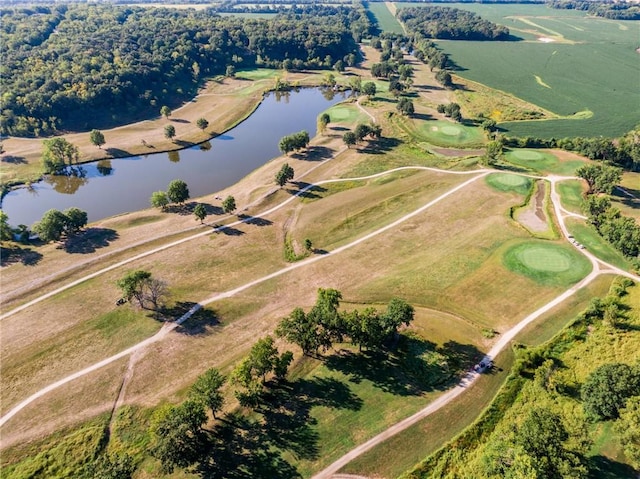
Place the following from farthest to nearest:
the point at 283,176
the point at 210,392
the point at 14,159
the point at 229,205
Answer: the point at 14,159 < the point at 283,176 < the point at 229,205 < the point at 210,392

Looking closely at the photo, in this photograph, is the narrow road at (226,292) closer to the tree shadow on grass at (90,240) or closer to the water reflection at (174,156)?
the tree shadow on grass at (90,240)

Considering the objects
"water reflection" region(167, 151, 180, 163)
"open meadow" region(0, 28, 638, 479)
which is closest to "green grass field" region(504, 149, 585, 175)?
"open meadow" region(0, 28, 638, 479)

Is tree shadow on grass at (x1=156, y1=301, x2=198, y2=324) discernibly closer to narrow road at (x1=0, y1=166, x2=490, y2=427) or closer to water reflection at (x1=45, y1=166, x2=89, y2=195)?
narrow road at (x1=0, y1=166, x2=490, y2=427)

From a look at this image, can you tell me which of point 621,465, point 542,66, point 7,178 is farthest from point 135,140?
point 542,66

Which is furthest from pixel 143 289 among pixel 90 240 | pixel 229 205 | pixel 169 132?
pixel 169 132

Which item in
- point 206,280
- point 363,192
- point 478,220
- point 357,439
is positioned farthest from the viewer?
point 363,192

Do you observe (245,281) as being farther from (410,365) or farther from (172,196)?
(410,365)

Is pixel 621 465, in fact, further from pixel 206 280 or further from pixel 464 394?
pixel 206 280
